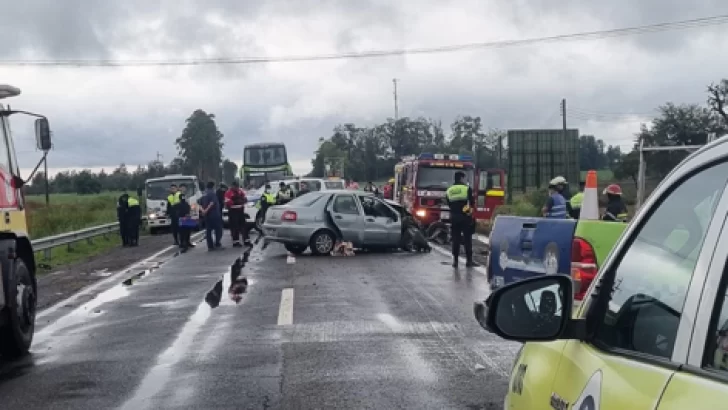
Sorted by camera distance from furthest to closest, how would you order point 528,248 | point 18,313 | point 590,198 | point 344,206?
1. point 344,206
2. point 18,313
3. point 590,198
4. point 528,248

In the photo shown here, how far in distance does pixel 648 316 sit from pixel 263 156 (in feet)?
158

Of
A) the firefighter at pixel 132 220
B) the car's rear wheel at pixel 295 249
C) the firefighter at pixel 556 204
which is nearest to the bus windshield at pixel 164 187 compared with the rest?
the firefighter at pixel 132 220

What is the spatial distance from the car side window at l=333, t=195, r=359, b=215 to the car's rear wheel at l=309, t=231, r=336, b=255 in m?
0.65

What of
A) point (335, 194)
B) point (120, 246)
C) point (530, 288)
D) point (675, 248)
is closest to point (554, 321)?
point (530, 288)

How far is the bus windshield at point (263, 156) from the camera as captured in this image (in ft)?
165

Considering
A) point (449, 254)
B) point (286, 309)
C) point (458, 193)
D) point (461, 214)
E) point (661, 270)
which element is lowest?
point (449, 254)

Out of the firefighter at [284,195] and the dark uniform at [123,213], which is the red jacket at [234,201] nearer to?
the firefighter at [284,195]

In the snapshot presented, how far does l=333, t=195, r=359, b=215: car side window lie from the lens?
73.7 feet

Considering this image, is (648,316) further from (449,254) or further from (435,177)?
(435,177)

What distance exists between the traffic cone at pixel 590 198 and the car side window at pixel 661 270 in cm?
585

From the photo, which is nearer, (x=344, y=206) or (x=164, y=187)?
(x=344, y=206)

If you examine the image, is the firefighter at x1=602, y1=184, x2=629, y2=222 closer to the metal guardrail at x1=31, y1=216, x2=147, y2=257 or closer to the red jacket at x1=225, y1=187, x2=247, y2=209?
the metal guardrail at x1=31, y1=216, x2=147, y2=257

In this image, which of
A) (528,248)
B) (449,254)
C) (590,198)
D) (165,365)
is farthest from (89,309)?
(449,254)

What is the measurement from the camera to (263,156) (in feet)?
166
